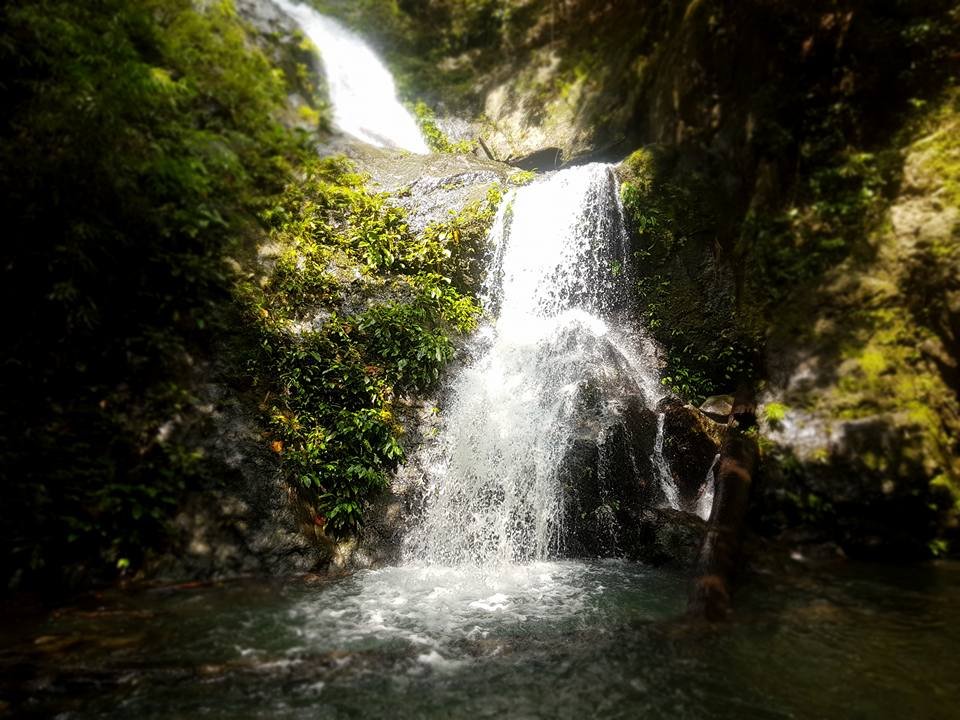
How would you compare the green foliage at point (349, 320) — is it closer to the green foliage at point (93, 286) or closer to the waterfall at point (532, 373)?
the waterfall at point (532, 373)

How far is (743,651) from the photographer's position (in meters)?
3.20

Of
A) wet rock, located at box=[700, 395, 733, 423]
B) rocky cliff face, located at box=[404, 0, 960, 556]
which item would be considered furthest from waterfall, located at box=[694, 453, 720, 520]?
wet rock, located at box=[700, 395, 733, 423]

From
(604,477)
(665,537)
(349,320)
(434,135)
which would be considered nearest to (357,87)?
(434,135)

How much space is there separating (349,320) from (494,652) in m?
4.68

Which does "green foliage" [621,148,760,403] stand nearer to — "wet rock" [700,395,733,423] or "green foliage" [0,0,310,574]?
"wet rock" [700,395,733,423]

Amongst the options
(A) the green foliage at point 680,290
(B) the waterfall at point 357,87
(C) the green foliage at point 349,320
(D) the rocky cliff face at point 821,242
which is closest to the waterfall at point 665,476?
(D) the rocky cliff face at point 821,242

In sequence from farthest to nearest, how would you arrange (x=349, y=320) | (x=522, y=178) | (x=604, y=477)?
(x=522, y=178), (x=349, y=320), (x=604, y=477)

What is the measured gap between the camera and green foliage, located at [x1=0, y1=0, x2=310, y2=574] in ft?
14.0

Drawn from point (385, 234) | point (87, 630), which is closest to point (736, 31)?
point (385, 234)

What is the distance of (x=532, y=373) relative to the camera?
23.8ft

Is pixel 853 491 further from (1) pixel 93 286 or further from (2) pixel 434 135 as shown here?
(2) pixel 434 135

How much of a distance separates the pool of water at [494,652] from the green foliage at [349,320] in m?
1.47

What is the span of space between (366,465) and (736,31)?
27.9 ft

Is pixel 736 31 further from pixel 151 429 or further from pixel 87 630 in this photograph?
pixel 87 630
